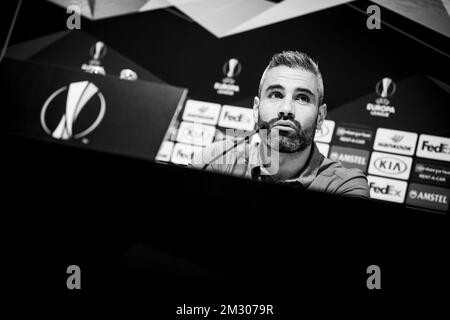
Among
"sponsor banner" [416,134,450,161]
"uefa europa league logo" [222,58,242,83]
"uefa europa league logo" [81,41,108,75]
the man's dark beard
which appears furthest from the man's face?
"uefa europa league logo" [81,41,108,75]

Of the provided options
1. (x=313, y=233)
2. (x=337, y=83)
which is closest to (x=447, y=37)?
(x=337, y=83)

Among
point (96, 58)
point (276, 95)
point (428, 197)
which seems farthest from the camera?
point (96, 58)

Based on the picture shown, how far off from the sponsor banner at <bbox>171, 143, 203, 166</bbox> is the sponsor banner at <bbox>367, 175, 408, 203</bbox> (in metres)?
0.47

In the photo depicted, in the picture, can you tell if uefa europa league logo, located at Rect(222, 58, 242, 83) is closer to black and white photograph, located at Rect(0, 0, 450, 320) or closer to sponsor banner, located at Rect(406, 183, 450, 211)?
black and white photograph, located at Rect(0, 0, 450, 320)

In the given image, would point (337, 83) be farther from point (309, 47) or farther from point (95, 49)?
point (95, 49)

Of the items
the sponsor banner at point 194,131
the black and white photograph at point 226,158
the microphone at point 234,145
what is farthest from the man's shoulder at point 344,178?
the sponsor banner at point 194,131

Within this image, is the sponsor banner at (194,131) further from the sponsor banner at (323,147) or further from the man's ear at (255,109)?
the sponsor banner at (323,147)

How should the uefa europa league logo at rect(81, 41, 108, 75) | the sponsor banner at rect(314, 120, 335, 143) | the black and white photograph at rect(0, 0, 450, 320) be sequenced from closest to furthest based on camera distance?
1. the black and white photograph at rect(0, 0, 450, 320)
2. the sponsor banner at rect(314, 120, 335, 143)
3. the uefa europa league logo at rect(81, 41, 108, 75)

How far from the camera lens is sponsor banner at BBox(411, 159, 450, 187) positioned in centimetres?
119

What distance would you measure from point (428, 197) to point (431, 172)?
7cm

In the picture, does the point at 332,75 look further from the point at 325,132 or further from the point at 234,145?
the point at 234,145

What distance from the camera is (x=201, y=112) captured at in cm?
133

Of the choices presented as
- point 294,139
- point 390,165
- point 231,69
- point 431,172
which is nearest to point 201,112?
point 231,69
